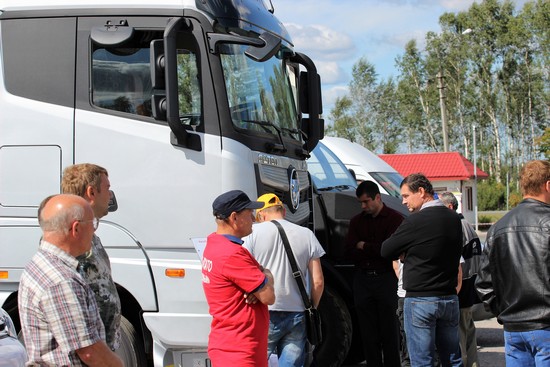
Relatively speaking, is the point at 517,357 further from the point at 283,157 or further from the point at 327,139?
the point at 327,139

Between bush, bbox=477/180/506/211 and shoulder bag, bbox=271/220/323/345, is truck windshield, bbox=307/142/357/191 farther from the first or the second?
bush, bbox=477/180/506/211

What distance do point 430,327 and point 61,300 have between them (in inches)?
142

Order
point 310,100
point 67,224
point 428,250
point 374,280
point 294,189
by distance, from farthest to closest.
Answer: point 374,280
point 310,100
point 294,189
point 428,250
point 67,224

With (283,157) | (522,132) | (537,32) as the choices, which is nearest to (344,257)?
(283,157)

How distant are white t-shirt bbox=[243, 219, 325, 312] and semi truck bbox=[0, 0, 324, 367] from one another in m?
0.47

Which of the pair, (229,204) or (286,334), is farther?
(286,334)

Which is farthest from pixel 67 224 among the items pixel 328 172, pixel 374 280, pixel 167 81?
pixel 328 172

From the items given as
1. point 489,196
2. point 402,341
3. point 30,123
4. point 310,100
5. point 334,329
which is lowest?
point 402,341

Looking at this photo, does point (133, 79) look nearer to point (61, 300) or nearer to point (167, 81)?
point (167, 81)

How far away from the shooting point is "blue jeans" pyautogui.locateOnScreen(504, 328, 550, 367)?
15.6 ft

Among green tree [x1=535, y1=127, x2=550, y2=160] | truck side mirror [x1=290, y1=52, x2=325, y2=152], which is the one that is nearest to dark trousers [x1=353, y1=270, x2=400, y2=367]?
truck side mirror [x1=290, y1=52, x2=325, y2=152]

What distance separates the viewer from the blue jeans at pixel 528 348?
4.75 meters

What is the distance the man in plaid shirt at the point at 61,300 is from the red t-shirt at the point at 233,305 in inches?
53.1

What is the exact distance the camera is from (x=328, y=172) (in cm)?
1049
